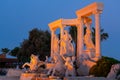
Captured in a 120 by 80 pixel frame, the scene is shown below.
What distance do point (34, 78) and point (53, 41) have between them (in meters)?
12.8

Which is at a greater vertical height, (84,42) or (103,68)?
(84,42)

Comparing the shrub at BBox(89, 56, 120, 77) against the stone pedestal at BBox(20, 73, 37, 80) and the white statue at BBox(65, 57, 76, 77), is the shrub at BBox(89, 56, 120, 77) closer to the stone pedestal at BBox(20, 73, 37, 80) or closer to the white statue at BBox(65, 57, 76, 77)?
the white statue at BBox(65, 57, 76, 77)

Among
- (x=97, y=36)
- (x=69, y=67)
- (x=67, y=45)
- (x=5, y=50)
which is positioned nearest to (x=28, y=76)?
(x=69, y=67)

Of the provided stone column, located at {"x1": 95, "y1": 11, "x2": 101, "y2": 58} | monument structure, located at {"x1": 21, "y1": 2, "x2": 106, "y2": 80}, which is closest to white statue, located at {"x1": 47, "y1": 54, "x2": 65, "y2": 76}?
monument structure, located at {"x1": 21, "y1": 2, "x2": 106, "y2": 80}

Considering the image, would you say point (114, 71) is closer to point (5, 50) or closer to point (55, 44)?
point (55, 44)

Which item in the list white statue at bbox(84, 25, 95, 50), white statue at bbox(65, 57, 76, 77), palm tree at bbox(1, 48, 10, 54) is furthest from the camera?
palm tree at bbox(1, 48, 10, 54)

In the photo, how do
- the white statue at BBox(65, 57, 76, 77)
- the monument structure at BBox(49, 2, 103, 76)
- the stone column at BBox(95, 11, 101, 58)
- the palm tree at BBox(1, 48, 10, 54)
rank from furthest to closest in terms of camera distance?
1. the palm tree at BBox(1, 48, 10, 54)
2. the monument structure at BBox(49, 2, 103, 76)
3. the stone column at BBox(95, 11, 101, 58)
4. the white statue at BBox(65, 57, 76, 77)

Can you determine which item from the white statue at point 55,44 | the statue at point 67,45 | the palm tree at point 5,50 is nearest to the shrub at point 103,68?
the statue at point 67,45

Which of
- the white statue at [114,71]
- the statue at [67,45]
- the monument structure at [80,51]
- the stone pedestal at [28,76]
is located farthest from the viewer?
the statue at [67,45]

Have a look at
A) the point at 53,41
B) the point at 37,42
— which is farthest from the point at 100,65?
the point at 37,42

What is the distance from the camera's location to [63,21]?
3136 centimetres

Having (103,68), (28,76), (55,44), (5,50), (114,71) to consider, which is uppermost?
(5,50)

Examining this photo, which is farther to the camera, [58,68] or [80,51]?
[80,51]

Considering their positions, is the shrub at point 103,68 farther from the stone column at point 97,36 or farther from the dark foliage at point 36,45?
the dark foliage at point 36,45
